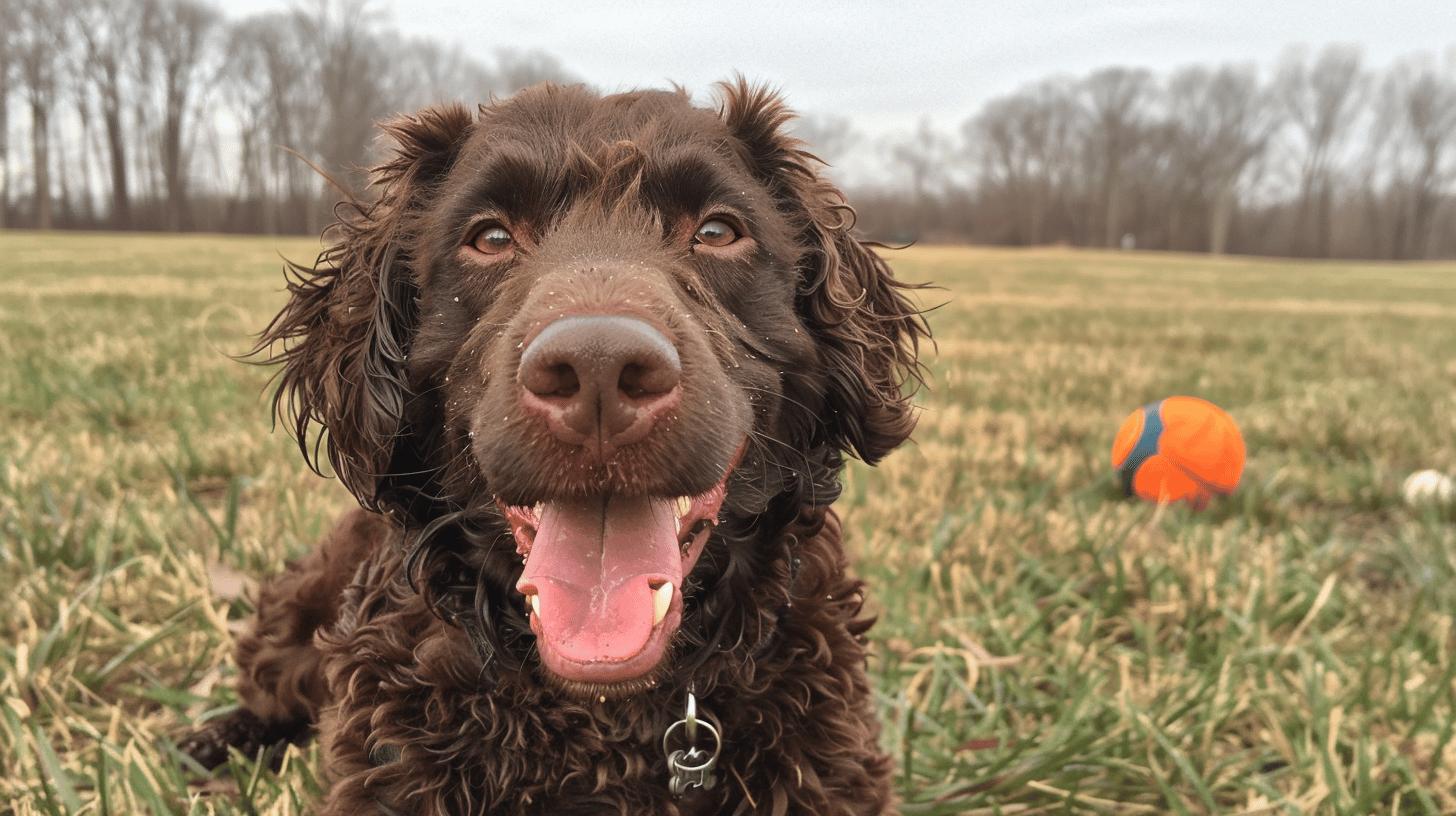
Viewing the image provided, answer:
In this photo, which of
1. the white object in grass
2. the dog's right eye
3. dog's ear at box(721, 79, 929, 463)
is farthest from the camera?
the white object in grass

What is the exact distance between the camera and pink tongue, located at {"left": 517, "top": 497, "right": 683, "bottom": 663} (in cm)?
158

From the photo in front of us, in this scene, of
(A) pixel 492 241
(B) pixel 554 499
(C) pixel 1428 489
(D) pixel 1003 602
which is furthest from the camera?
(C) pixel 1428 489

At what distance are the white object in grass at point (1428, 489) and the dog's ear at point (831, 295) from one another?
334 cm

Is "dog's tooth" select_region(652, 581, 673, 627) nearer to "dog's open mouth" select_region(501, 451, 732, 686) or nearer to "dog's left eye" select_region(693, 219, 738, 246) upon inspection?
"dog's open mouth" select_region(501, 451, 732, 686)

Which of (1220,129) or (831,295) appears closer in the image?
(831,295)

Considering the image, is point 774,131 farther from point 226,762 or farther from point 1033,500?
point 1033,500

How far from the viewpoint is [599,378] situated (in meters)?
1.40

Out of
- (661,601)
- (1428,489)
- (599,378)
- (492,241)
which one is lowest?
(1428,489)

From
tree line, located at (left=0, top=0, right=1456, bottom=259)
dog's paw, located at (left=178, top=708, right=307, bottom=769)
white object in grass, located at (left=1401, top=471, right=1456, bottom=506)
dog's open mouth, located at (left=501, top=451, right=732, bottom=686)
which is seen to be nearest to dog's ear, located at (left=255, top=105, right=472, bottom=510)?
dog's open mouth, located at (left=501, top=451, right=732, bottom=686)

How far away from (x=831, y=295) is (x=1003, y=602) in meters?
1.66

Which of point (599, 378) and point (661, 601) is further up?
point (599, 378)

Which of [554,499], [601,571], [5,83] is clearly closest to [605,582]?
[601,571]

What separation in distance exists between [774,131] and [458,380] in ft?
2.87

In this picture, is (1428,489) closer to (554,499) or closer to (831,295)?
(831,295)
